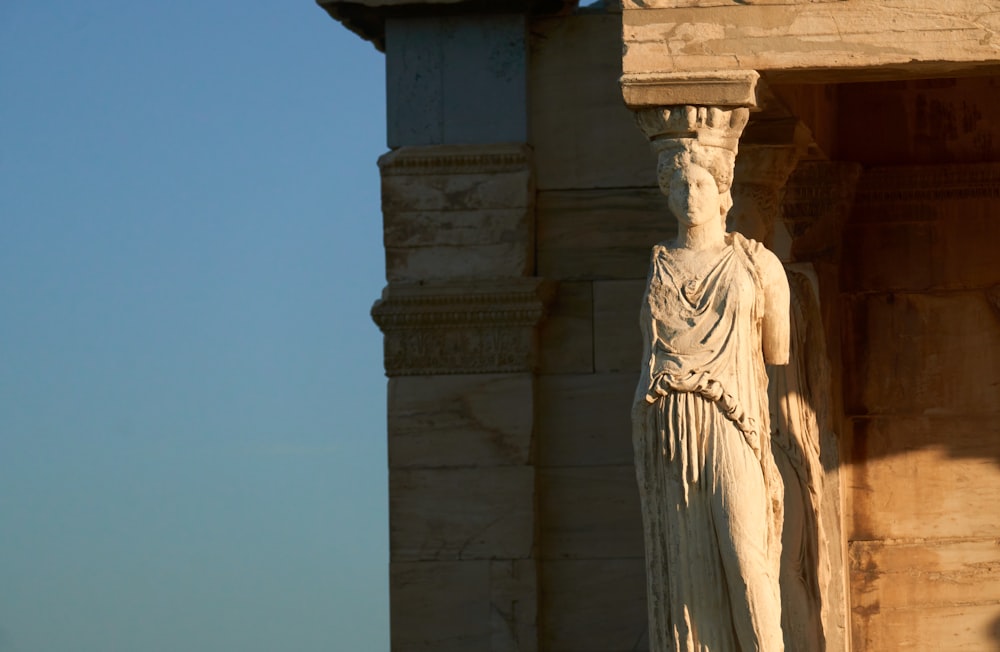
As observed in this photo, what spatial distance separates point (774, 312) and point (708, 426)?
0.73 m

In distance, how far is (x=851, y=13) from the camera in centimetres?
1263

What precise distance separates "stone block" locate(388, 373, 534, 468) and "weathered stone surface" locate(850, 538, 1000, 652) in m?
2.27

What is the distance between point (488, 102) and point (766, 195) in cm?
251

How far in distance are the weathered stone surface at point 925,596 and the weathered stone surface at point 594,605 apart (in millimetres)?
1358

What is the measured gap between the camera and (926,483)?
15680 millimetres

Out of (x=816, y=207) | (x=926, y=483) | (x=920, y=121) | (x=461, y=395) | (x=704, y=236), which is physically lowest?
(x=926, y=483)

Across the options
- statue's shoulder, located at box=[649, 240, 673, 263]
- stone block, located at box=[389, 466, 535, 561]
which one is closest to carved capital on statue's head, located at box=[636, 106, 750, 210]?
statue's shoulder, located at box=[649, 240, 673, 263]

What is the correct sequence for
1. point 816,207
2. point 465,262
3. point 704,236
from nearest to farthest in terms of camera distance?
1. point 704,236
2. point 816,207
3. point 465,262

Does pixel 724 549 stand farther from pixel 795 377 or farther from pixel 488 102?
pixel 488 102

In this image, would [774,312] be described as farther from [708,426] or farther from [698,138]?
[698,138]

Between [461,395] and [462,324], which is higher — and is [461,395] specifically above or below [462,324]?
below

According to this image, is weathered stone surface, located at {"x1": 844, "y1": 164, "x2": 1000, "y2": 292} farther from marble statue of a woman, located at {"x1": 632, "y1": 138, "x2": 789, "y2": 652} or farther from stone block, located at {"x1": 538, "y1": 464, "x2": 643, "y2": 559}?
marble statue of a woman, located at {"x1": 632, "y1": 138, "x2": 789, "y2": 652}

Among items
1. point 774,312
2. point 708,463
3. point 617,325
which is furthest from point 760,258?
point 617,325

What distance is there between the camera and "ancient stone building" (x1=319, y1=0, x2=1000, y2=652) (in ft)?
51.3
